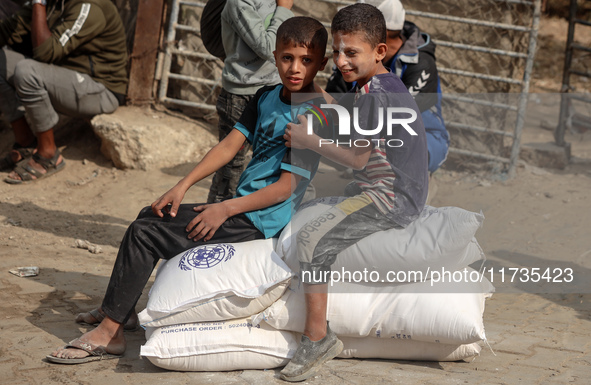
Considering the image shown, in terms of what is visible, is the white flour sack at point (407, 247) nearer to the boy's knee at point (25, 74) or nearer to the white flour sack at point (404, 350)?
the white flour sack at point (404, 350)

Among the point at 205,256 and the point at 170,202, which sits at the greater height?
the point at 170,202

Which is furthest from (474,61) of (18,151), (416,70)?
(18,151)

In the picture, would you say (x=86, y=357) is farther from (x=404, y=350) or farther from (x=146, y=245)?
(x=404, y=350)

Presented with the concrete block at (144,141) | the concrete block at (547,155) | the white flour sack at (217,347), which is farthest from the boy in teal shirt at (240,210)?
the concrete block at (547,155)

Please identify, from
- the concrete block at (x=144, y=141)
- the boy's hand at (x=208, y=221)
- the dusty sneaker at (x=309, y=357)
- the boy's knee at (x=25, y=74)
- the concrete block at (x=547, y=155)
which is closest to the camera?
the dusty sneaker at (x=309, y=357)

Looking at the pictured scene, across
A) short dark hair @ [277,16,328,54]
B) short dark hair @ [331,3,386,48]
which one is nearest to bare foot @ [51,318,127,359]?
short dark hair @ [277,16,328,54]

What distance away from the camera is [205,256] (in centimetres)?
288

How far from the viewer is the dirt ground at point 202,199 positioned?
277cm

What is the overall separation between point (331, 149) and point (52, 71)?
3815 millimetres

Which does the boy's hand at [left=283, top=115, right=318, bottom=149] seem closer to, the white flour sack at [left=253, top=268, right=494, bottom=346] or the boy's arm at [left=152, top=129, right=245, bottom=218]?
the boy's arm at [left=152, top=129, right=245, bottom=218]

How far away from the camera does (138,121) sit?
20.4 feet

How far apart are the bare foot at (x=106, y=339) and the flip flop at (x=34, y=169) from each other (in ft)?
11.0

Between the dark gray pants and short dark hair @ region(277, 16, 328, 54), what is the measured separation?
3445 mm

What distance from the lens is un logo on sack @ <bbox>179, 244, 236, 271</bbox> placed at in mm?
2852
